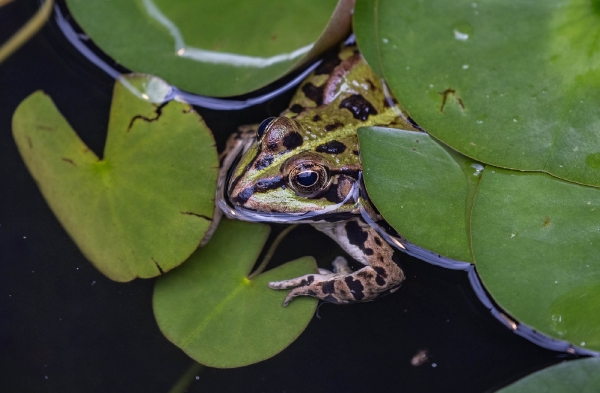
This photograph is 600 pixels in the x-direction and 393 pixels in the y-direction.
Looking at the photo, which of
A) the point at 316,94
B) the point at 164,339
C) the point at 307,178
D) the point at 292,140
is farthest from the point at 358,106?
the point at 164,339

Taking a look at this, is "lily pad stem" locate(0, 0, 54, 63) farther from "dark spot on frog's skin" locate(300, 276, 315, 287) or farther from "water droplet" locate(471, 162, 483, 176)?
"water droplet" locate(471, 162, 483, 176)

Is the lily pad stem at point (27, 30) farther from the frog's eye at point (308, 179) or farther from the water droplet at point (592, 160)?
the water droplet at point (592, 160)

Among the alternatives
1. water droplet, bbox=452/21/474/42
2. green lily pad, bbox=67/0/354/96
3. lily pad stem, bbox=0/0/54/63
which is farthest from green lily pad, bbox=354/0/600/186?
lily pad stem, bbox=0/0/54/63

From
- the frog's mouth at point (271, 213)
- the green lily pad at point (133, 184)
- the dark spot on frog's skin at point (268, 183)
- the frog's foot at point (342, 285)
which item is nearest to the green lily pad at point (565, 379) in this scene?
the frog's foot at point (342, 285)

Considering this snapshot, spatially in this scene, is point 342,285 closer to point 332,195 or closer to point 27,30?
point 332,195

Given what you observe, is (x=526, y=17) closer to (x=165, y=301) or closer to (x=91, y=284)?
(x=165, y=301)

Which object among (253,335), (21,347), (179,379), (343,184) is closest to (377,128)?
(343,184)
